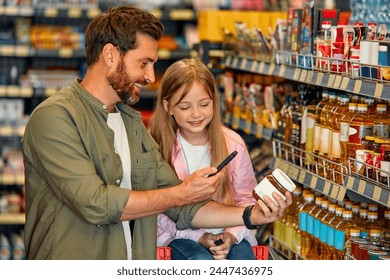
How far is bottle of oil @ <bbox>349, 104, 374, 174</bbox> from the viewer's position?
135 inches

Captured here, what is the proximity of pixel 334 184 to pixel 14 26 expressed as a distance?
4089mm

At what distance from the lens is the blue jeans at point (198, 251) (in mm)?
3316

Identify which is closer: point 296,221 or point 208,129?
point 208,129

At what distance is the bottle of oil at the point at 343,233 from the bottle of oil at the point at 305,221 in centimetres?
33

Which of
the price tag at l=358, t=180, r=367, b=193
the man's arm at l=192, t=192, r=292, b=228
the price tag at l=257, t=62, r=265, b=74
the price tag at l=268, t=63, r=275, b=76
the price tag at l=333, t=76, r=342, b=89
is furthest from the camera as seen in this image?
the price tag at l=257, t=62, r=265, b=74

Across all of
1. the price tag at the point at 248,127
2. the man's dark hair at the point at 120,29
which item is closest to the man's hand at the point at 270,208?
the man's dark hair at the point at 120,29

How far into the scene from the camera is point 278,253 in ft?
14.8

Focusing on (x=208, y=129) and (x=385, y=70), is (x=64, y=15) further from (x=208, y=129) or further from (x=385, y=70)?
(x=385, y=70)

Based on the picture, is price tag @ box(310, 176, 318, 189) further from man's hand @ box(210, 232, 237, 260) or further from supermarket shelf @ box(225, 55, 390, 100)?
man's hand @ box(210, 232, 237, 260)

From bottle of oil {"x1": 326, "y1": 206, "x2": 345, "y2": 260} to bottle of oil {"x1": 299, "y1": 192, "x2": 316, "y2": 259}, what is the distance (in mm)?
242

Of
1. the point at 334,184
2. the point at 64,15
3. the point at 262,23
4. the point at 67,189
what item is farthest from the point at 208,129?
the point at 64,15

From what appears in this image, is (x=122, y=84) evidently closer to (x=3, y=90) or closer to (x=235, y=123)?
(x=235, y=123)

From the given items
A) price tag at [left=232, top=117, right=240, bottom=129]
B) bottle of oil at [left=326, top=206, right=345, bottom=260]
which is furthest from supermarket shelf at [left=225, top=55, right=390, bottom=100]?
bottle of oil at [left=326, top=206, right=345, bottom=260]

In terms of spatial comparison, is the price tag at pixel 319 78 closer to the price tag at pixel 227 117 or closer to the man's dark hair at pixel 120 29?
the man's dark hair at pixel 120 29
